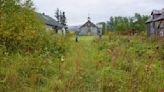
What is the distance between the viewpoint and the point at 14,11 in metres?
11.8

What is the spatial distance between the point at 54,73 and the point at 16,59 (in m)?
1.43

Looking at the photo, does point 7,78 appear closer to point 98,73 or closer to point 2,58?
point 2,58

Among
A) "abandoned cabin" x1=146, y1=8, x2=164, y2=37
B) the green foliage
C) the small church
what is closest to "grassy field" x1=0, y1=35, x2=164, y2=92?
the green foliage

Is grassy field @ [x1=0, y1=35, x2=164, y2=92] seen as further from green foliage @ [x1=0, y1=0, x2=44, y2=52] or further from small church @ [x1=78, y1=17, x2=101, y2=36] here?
small church @ [x1=78, y1=17, x2=101, y2=36]

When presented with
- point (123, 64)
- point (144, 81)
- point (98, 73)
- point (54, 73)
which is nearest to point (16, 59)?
point (54, 73)

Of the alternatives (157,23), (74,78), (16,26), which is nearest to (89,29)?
(157,23)

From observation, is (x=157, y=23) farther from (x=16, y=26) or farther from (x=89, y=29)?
(x=89, y=29)

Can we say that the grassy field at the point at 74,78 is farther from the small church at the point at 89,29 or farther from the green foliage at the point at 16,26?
the small church at the point at 89,29

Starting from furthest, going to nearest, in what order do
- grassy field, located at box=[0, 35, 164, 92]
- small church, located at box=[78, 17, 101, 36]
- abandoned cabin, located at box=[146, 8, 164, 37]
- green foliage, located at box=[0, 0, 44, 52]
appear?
1. small church, located at box=[78, 17, 101, 36]
2. abandoned cabin, located at box=[146, 8, 164, 37]
3. green foliage, located at box=[0, 0, 44, 52]
4. grassy field, located at box=[0, 35, 164, 92]

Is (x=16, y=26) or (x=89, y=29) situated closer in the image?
(x=16, y=26)

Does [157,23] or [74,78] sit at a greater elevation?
[157,23]

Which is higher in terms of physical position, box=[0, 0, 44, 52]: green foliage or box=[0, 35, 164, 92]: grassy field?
box=[0, 0, 44, 52]: green foliage

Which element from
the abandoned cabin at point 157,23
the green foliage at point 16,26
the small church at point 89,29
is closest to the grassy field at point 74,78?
the green foliage at point 16,26

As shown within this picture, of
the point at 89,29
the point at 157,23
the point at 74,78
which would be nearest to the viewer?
the point at 74,78
